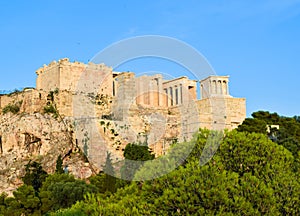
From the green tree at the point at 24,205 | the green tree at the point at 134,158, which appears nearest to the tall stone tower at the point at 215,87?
the green tree at the point at 134,158

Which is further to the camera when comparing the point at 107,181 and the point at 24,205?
the point at 107,181

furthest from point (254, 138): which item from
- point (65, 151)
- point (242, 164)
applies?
point (65, 151)

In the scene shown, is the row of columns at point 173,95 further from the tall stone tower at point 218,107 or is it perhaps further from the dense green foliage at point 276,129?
the dense green foliage at point 276,129

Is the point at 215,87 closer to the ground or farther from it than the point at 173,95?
farther from it

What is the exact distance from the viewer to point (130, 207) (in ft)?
42.3

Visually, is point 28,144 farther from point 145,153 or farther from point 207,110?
point 207,110

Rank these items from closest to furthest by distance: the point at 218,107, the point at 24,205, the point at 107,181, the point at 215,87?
the point at 24,205 → the point at 107,181 → the point at 218,107 → the point at 215,87

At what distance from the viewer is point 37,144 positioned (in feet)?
107

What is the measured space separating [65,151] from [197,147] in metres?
19.1

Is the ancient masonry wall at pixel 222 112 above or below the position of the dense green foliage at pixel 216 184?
above

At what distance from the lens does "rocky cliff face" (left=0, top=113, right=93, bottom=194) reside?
31.2m

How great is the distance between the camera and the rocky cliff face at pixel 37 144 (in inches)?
1227

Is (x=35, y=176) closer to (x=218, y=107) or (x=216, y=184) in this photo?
(x=218, y=107)

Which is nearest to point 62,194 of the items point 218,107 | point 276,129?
point 276,129
